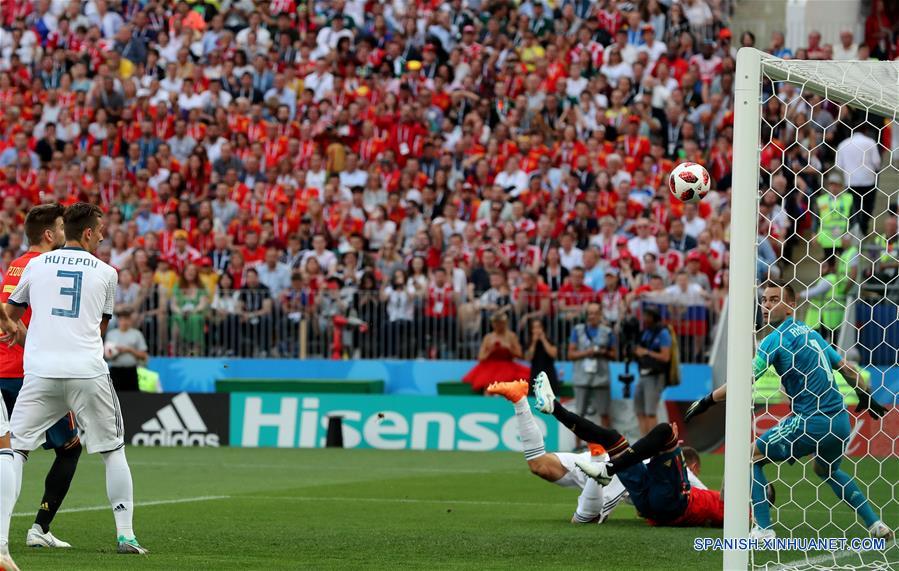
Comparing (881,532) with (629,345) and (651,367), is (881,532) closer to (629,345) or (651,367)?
(651,367)

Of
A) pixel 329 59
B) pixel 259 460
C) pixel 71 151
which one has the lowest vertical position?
pixel 259 460

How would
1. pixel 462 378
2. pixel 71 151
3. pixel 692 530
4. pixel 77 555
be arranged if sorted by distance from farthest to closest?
1. pixel 71 151
2. pixel 462 378
3. pixel 692 530
4. pixel 77 555

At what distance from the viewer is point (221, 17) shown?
28.6m

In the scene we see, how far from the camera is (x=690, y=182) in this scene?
9.79 m

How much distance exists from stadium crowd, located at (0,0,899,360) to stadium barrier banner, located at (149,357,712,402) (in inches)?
9.0

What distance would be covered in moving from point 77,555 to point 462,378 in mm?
12624

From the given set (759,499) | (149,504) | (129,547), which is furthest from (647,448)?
(149,504)

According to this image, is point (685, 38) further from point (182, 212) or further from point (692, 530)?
point (692, 530)

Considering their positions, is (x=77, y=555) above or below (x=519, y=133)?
below

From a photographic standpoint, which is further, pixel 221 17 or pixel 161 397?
pixel 221 17

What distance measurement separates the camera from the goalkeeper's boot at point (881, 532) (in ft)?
32.3

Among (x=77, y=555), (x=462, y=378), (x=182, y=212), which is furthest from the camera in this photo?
(x=182, y=212)

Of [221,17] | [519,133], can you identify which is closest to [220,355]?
[519,133]

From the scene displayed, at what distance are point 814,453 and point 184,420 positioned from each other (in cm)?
1280
